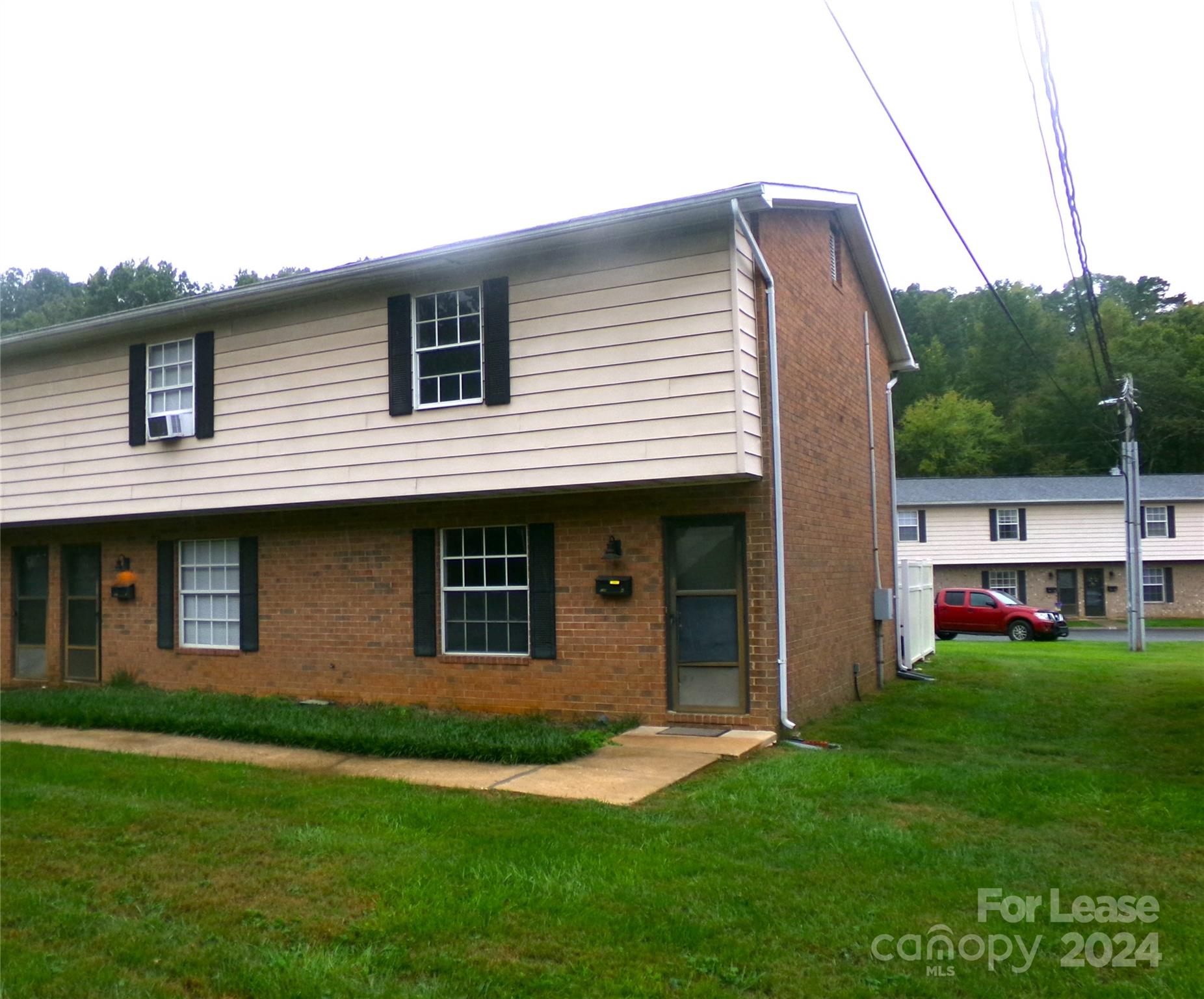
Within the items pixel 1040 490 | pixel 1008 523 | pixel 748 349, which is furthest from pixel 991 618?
pixel 748 349

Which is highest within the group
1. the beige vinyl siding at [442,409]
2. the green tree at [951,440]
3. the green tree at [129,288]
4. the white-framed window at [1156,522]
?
the green tree at [129,288]

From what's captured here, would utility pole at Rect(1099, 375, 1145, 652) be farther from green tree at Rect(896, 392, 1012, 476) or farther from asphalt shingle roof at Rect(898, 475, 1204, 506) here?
green tree at Rect(896, 392, 1012, 476)

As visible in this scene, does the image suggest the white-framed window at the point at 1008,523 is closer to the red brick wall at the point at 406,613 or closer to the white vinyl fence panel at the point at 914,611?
the white vinyl fence panel at the point at 914,611

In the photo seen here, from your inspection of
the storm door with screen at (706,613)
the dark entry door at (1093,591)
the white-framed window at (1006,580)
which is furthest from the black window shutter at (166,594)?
the dark entry door at (1093,591)

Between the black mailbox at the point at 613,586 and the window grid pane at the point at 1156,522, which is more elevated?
the window grid pane at the point at 1156,522

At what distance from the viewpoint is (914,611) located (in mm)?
17688

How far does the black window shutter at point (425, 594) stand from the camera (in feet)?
39.3

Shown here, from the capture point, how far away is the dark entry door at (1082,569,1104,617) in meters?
37.6

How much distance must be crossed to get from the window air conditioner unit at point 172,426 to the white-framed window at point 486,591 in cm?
381

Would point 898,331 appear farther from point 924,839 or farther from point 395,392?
point 924,839

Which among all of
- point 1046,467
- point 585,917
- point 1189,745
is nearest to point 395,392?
point 585,917

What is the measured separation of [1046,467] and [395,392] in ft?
162

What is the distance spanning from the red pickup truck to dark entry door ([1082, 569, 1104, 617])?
32.1 feet

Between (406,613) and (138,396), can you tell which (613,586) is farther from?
(138,396)
